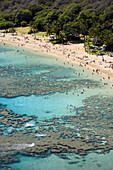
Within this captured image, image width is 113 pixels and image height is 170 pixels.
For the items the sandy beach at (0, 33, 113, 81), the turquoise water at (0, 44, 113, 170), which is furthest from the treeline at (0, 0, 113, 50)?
the turquoise water at (0, 44, 113, 170)

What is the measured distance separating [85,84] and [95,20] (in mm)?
48583

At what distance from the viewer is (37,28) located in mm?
109500

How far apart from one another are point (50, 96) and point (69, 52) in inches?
1382

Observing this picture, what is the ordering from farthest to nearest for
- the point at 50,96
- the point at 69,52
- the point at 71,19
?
the point at 71,19, the point at 69,52, the point at 50,96

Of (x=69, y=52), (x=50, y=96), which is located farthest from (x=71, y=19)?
(x=50, y=96)

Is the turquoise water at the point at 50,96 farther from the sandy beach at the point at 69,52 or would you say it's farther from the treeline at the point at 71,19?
the treeline at the point at 71,19

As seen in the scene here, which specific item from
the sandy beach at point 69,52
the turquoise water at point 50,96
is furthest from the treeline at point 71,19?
the turquoise water at point 50,96

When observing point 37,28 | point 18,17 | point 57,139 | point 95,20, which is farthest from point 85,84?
point 18,17

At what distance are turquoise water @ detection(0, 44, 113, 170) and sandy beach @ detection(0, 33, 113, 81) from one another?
282cm

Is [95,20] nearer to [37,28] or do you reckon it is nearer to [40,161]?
[37,28]

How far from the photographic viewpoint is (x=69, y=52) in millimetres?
77812

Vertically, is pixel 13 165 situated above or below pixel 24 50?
below

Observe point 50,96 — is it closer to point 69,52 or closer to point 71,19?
point 69,52

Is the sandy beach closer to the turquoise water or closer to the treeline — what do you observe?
the turquoise water
